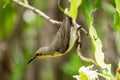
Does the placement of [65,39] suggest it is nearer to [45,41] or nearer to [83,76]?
[83,76]

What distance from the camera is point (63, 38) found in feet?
5.18

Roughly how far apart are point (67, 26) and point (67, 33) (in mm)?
25

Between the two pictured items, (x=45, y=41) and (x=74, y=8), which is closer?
(x=74, y=8)

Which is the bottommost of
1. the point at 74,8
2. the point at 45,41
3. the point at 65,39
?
the point at 45,41

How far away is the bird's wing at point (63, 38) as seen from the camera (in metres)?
1.58

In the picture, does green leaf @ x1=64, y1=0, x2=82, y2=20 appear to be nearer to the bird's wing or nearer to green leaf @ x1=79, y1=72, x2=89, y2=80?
the bird's wing

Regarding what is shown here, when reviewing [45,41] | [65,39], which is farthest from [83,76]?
[45,41]

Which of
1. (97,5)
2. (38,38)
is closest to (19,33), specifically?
(38,38)

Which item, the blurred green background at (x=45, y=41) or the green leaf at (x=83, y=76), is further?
the blurred green background at (x=45, y=41)

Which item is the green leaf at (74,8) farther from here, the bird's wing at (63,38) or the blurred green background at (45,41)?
the blurred green background at (45,41)

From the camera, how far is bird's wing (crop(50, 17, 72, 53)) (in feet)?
5.18

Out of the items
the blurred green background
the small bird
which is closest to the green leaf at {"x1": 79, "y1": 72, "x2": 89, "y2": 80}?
the small bird

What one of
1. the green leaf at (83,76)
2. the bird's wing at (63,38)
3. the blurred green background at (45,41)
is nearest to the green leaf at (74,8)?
the bird's wing at (63,38)

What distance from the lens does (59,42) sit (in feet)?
5.25
